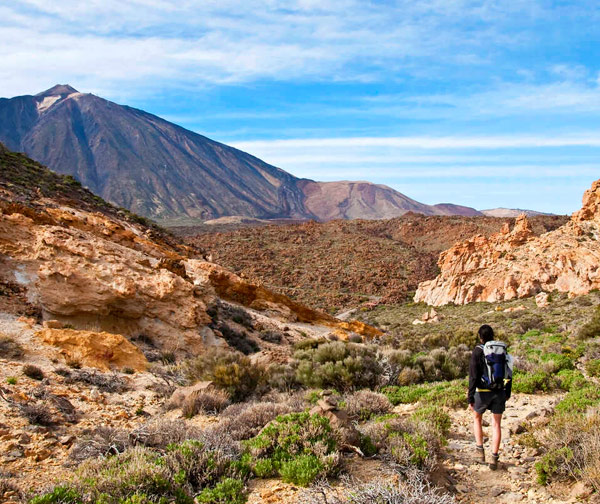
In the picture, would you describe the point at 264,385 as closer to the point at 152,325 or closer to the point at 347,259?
the point at 152,325

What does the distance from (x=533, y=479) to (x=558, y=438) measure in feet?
1.46

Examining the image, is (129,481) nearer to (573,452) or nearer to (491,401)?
(491,401)

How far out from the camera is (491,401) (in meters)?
4.74

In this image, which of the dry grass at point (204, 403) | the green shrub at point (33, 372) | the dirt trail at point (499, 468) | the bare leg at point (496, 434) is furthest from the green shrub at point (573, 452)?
the green shrub at point (33, 372)

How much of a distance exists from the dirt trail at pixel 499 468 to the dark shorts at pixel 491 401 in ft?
1.55

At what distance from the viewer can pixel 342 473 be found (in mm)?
4148

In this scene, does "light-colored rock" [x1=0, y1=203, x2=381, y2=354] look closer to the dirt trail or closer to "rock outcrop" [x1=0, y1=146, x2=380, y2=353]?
"rock outcrop" [x1=0, y1=146, x2=380, y2=353]

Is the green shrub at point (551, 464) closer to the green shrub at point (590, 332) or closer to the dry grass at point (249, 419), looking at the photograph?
the dry grass at point (249, 419)

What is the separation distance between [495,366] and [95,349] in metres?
7.12

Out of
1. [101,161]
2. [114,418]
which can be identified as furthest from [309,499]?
[101,161]

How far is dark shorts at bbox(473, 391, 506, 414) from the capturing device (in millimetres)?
4699

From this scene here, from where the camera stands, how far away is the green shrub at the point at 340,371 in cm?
788

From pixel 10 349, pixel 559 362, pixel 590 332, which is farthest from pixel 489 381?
pixel 590 332

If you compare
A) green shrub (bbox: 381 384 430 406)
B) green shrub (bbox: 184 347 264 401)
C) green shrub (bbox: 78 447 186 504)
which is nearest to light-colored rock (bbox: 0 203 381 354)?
green shrub (bbox: 184 347 264 401)
